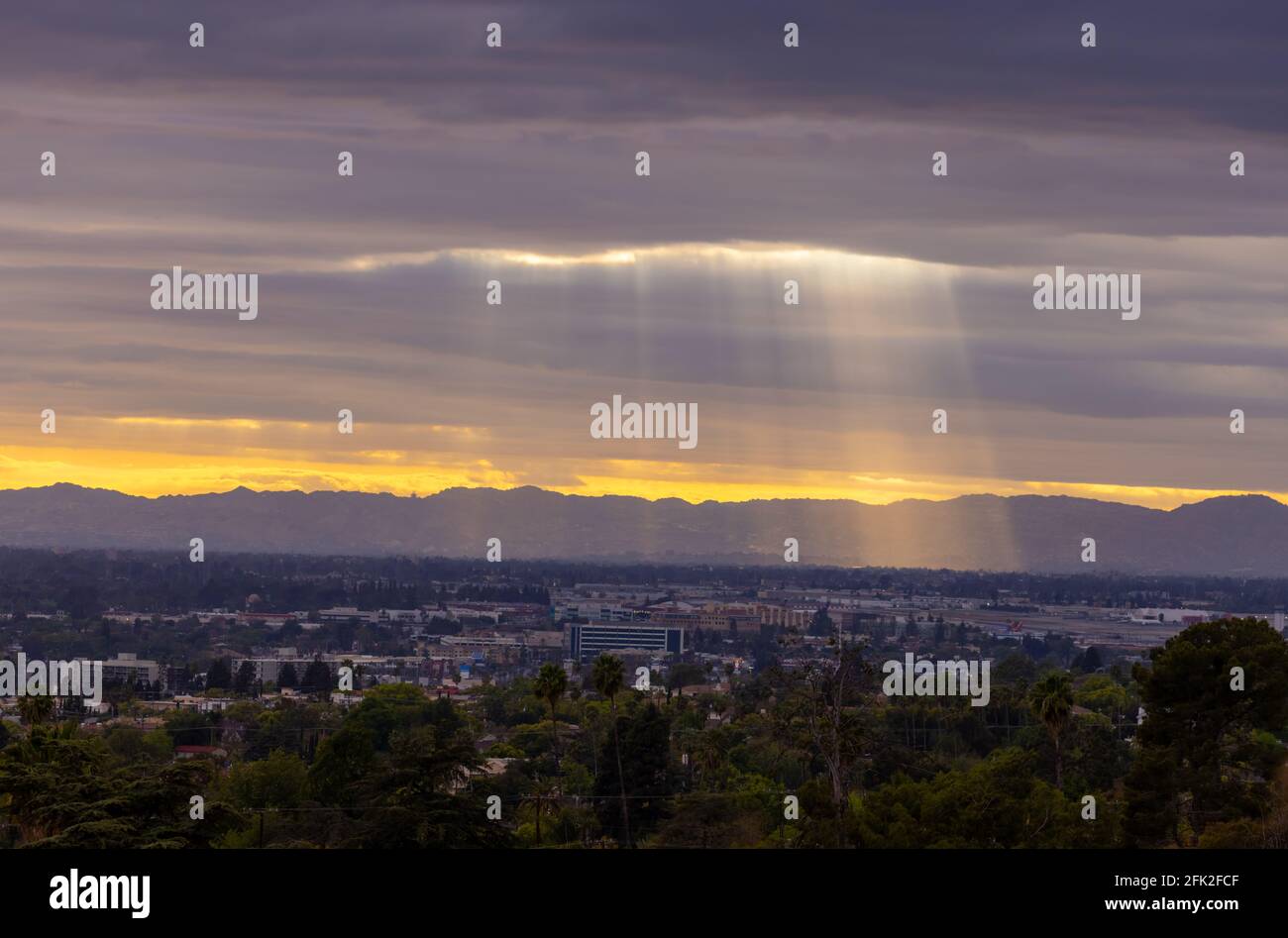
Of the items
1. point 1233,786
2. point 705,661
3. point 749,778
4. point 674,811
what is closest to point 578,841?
point 674,811

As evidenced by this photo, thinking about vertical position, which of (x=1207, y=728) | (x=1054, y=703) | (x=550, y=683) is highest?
(x=550, y=683)

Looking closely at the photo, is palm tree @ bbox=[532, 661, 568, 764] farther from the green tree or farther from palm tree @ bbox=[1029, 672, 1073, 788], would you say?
the green tree

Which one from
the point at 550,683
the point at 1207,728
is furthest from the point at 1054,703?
the point at 550,683

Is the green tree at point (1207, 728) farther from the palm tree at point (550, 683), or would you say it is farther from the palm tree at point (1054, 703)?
the palm tree at point (550, 683)

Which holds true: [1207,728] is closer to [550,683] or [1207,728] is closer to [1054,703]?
[1054,703]

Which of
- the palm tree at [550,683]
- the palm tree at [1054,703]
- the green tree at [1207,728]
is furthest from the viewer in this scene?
the palm tree at [550,683]

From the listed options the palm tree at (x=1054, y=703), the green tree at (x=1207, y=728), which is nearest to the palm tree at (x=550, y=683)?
the palm tree at (x=1054, y=703)

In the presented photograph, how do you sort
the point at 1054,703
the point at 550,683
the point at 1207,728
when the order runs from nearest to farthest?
the point at 1207,728 → the point at 1054,703 → the point at 550,683

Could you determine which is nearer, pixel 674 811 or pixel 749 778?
pixel 674 811

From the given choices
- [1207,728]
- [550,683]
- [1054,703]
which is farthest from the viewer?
[550,683]

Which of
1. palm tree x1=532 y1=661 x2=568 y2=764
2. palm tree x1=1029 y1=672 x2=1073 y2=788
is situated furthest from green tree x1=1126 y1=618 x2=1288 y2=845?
palm tree x1=532 y1=661 x2=568 y2=764
